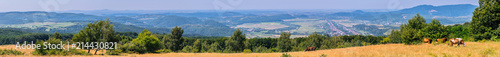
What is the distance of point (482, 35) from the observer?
31.8 meters

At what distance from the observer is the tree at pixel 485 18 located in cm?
3042

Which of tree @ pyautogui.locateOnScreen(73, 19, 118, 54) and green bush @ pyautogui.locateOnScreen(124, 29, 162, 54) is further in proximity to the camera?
green bush @ pyautogui.locateOnScreen(124, 29, 162, 54)

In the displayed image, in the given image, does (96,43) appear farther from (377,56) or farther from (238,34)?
(238,34)

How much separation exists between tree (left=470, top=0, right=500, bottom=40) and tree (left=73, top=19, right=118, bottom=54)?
43.7 metres

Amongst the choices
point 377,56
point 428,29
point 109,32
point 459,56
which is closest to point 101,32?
point 109,32

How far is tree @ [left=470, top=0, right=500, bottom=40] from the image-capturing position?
30.4 metres

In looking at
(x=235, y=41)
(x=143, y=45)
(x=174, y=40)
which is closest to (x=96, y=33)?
(x=143, y=45)

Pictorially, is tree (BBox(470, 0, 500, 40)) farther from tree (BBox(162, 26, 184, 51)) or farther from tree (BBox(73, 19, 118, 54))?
tree (BBox(162, 26, 184, 51))

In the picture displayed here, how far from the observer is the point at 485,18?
3148cm

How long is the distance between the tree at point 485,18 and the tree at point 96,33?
43.7m

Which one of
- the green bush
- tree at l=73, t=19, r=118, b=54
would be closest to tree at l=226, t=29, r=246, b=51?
the green bush

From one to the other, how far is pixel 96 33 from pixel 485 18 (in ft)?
147

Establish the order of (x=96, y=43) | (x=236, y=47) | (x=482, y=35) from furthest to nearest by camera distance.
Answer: (x=236, y=47) → (x=482, y=35) → (x=96, y=43)

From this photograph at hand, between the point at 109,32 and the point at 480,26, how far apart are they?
44079 mm
